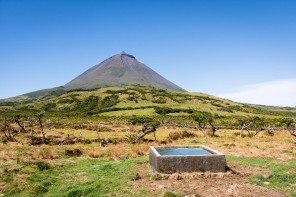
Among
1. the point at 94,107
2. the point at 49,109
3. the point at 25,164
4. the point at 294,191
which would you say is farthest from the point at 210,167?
the point at 49,109

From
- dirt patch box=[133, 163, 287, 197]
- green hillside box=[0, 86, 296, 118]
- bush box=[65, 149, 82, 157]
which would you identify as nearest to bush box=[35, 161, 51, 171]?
bush box=[65, 149, 82, 157]

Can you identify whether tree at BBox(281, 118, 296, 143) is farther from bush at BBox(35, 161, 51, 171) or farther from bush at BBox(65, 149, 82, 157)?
bush at BBox(35, 161, 51, 171)

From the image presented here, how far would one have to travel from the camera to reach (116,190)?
892cm

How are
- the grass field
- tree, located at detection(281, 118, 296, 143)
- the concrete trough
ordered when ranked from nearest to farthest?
1. the grass field
2. the concrete trough
3. tree, located at detection(281, 118, 296, 143)

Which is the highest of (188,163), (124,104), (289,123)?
(124,104)

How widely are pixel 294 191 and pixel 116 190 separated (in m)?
7.59

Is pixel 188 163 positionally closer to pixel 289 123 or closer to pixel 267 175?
pixel 267 175

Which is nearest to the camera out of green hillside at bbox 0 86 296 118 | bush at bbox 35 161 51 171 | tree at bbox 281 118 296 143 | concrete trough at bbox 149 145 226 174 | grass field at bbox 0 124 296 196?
grass field at bbox 0 124 296 196

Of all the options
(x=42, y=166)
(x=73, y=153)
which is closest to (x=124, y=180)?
(x=42, y=166)

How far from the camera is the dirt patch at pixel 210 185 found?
867 centimetres

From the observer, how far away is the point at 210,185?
9867mm

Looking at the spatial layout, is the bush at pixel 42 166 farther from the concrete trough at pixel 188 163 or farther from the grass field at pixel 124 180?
the concrete trough at pixel 188 163

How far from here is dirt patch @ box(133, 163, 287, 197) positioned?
28.5ft

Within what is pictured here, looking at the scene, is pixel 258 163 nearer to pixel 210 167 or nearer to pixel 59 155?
pixel 210 167
